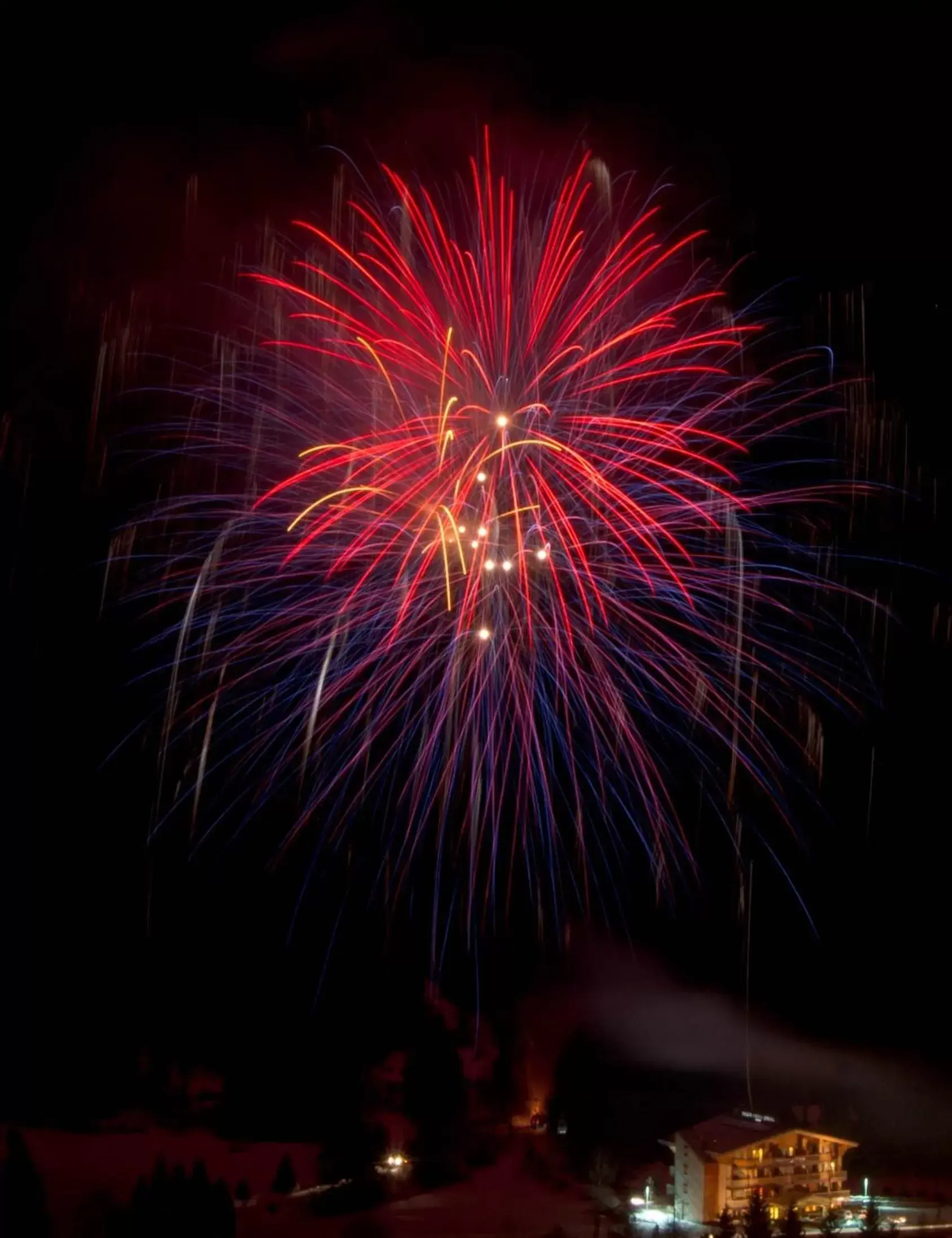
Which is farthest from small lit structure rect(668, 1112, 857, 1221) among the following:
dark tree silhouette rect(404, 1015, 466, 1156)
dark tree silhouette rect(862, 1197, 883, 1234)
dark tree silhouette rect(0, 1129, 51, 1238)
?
dark tree silhouette rect(0, 1129, 51, 1238)

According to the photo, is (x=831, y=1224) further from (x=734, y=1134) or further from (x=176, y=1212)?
(x=176, y=1212)

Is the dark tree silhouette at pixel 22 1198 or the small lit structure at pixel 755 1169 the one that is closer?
the dark tree silhouette at pixel 22 1198

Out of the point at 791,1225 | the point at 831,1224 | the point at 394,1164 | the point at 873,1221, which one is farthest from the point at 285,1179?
the point at 873,1221

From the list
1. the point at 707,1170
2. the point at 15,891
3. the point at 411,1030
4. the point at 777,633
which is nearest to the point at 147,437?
the point at 15,891

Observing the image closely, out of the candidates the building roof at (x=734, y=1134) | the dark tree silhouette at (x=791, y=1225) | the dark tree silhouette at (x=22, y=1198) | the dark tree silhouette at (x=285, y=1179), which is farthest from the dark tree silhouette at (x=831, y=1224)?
the dark tree silhouette at (x=22, y=1198)

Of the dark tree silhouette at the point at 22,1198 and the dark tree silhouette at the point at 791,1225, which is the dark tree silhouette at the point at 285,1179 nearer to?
the dark tree silhouette at the point at 22,1198

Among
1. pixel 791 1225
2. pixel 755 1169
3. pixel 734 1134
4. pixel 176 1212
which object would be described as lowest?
pixel 176 1212
